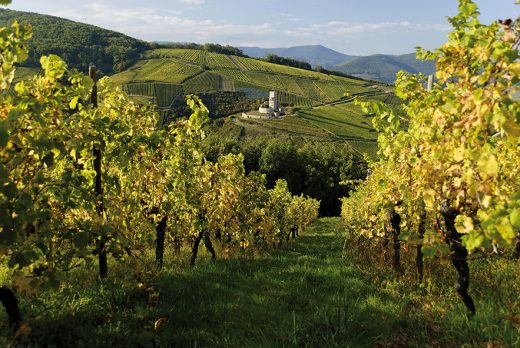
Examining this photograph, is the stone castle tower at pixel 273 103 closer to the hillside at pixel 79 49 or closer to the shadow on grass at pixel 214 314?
the hillside at pixel 79 49

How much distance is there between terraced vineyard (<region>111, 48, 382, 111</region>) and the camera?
15212 centimetres

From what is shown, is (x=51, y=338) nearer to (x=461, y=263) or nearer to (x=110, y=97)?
(x=110, y=97)

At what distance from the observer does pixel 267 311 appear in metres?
6.56

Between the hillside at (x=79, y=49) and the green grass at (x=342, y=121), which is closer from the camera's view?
the green grass at (x=342, y=121)

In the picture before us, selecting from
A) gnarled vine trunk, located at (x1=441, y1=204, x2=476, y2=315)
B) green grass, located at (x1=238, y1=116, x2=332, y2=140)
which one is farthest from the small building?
gnarled vine trunk, located at (x1=441, y1=204, x2=476, y2=315)

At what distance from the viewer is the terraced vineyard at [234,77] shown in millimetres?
152125

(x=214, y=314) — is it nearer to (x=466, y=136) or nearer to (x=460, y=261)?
(x=460, y=261)

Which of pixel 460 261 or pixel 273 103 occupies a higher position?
pixel 273 103

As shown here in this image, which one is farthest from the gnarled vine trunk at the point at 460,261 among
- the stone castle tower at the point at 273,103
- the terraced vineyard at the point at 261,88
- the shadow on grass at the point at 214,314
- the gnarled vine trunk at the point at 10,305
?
the stone castle tower at the point at 273,103

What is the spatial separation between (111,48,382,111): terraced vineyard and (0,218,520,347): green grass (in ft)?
440

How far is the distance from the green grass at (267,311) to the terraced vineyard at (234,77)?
13416 centimetres

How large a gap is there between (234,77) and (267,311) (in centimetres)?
16684

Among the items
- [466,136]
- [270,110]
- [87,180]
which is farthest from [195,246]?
[270,110]

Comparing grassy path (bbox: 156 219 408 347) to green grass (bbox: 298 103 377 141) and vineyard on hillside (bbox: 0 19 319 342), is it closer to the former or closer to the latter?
vineyard on hillside (bbox: 0 19 319 342)
